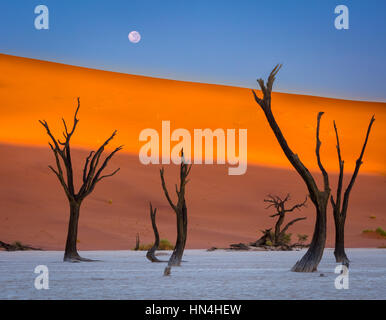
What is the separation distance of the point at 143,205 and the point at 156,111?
27.8 metres

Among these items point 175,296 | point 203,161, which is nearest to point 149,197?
point 203,161

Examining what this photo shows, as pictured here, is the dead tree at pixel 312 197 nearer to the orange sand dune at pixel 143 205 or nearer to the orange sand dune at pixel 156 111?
the orange sand dune at pixel 143 205

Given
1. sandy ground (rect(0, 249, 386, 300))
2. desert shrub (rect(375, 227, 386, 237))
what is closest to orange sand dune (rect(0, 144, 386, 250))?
desert shrub (rect(375, 227, 386, 237))

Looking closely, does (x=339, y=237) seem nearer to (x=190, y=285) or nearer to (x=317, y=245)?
(x=317, y=245)

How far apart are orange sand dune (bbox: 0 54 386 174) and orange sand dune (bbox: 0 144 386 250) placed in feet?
17.3

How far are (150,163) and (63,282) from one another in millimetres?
40370

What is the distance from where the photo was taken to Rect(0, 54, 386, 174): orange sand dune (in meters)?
59.4

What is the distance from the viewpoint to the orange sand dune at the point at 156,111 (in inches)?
2340

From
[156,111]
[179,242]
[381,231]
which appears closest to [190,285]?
[179,242]

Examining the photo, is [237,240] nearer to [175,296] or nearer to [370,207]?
[370,207]

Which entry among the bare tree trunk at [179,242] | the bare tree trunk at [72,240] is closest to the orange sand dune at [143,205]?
the bare tree trunk at [72,240]

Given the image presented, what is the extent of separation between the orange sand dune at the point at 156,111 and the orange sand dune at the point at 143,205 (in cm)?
Answer: 528

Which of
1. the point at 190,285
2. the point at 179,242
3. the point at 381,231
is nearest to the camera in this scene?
the point at 190,285

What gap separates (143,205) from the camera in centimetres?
4328
